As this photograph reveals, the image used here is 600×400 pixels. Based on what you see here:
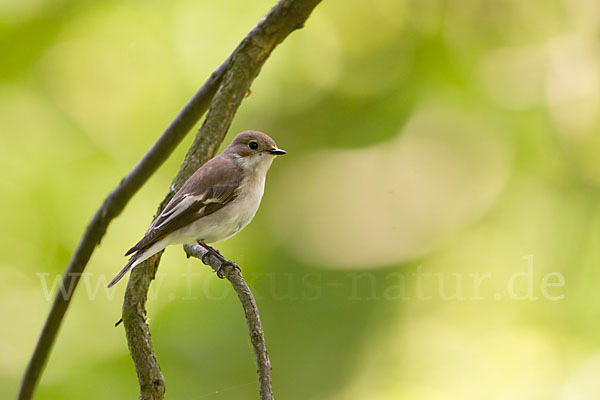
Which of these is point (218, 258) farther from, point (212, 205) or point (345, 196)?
point (345, 196)

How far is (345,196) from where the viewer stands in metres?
4.80

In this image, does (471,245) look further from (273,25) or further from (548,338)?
(273,25)

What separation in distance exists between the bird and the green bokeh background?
1.03m

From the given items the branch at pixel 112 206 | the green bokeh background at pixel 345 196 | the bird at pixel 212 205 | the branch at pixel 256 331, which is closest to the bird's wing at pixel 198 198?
the bird at pixel 212 205

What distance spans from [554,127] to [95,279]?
3.55m

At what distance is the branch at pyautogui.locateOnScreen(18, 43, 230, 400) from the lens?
2854mm

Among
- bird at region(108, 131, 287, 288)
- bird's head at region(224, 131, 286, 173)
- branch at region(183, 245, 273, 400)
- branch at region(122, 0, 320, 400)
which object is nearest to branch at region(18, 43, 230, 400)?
branch at region(122, 0, 320, 400)

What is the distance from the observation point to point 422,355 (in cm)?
428

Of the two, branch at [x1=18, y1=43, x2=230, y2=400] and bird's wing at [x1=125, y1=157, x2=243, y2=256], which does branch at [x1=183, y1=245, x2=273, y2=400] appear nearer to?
bird's wing at [x1=125, y1=157, x2=243, y2=256]

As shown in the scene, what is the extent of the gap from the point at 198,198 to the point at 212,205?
9 centimetres

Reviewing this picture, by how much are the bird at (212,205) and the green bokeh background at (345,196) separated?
40.6 inches

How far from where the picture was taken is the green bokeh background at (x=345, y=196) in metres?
4.01

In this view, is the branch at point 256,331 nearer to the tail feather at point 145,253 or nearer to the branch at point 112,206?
the tail feather at point 145,253

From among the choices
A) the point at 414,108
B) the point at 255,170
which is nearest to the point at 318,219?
the point at 414,108
